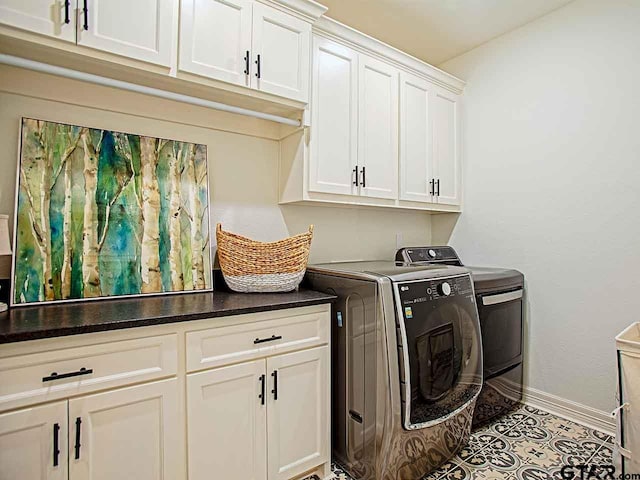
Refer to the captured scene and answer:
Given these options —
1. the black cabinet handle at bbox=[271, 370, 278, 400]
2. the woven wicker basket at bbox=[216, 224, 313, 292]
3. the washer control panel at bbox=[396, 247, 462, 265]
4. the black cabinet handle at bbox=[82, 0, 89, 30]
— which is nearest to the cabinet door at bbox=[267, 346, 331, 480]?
the black cabinet handle at bbox=[271, 370, 278, 400]

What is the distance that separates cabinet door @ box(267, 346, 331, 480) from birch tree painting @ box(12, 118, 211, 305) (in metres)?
0.65

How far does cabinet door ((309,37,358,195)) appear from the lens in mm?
2107

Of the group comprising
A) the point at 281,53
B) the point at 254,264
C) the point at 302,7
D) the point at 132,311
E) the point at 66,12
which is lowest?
the point at 132,311

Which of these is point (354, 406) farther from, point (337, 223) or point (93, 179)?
point (93, 179)

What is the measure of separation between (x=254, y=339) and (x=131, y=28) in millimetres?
1370

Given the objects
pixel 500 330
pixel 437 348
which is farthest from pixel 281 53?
pixel 500 330

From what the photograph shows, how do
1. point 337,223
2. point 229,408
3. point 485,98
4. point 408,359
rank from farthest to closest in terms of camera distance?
point 485,98 → point 337,223 → point 408,359 → point 229,408

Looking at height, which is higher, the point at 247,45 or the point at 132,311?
the point at 247,45

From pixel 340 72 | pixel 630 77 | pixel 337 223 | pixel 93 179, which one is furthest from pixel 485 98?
pixel 93 179

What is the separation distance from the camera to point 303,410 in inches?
67.5

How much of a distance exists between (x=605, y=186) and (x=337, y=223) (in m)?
1.62

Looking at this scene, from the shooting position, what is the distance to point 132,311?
143 centimetres

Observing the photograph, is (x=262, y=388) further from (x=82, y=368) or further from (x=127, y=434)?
(x=82, y=368)

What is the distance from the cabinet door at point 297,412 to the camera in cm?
162
